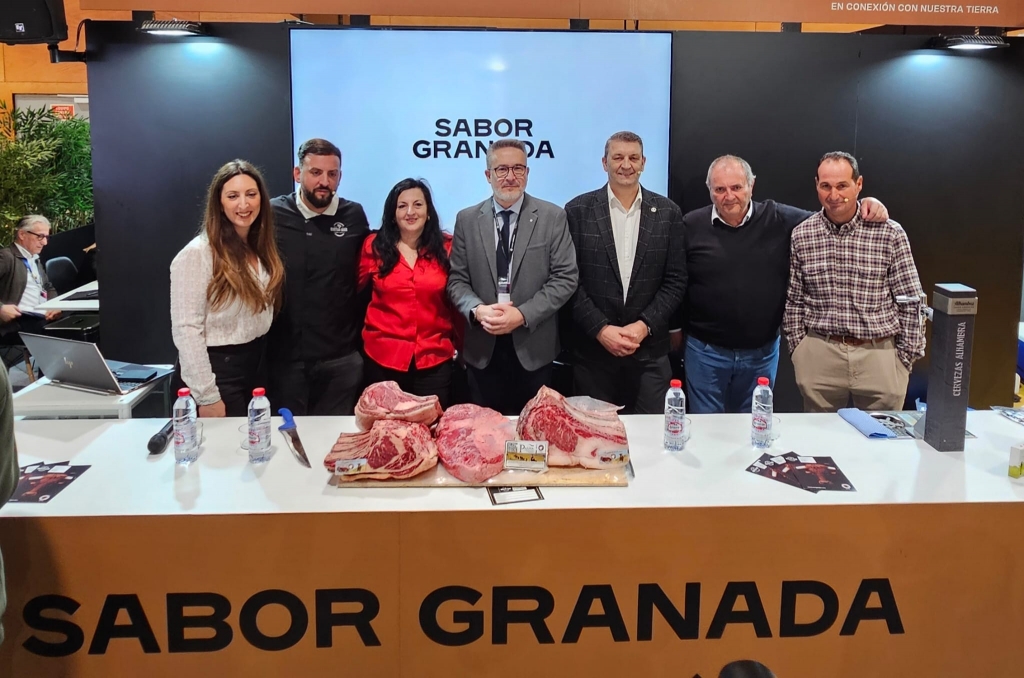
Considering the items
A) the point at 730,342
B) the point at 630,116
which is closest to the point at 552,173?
the point at 630,116

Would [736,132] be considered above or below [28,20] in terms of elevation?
below

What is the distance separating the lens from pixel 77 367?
3.06m

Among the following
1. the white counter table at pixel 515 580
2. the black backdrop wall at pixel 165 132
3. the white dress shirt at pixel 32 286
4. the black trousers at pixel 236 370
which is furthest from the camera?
the white dress shirt at pixel 32 286

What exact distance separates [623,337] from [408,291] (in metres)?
0.94

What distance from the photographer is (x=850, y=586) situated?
6.74 feet

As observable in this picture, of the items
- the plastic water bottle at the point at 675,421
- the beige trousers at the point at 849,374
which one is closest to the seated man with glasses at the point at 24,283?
the plastic water bottle at the point at 675,421

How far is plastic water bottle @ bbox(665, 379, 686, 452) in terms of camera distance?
236 cm

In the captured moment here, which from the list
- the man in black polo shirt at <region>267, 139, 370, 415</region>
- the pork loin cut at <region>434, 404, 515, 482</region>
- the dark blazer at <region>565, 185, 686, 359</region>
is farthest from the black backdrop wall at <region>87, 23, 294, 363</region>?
the pork loin cut at <region>434, 404, 515, 482</region>

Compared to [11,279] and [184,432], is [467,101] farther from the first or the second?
[11,279]

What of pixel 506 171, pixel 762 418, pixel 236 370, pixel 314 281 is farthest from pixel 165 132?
pixel 762 418

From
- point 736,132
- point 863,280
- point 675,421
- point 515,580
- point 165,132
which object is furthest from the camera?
point 736,132

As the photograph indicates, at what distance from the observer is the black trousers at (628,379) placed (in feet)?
11.7

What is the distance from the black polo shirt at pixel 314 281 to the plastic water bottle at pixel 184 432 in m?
1.06

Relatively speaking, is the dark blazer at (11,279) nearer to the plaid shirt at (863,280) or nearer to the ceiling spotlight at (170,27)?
the ceiling spotlight at (170,27)
